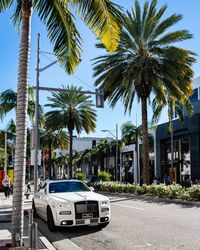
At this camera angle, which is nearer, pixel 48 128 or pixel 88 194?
pixel 88 194

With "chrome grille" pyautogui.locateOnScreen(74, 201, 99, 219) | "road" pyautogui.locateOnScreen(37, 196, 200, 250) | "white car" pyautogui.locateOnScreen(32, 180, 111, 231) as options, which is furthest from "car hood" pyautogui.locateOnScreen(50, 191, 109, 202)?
"road" pyautogui.locateOnScreen(37, 196, 200, 250)

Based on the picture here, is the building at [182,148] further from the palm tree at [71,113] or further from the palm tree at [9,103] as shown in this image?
the palm tree at [9,103]

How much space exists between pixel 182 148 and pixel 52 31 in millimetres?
41890

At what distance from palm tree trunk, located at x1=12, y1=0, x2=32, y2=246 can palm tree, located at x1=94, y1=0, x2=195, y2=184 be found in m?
19.6

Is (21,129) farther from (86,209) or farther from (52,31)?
(86,209)

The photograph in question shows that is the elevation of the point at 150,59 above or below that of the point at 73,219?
above

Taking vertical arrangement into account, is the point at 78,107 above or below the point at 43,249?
above

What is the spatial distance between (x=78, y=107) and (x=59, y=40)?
3401 cm

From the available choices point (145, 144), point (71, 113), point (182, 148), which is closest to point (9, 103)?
point (71, 113)

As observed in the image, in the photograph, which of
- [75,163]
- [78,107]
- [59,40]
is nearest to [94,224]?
[59,40]

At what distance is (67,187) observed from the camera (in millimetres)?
14039

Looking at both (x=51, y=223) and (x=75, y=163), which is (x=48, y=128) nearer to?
(x=51, y=223)

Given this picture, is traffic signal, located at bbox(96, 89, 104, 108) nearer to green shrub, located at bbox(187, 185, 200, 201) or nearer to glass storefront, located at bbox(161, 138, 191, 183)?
green shrub, located at bbox(187, 185, 200, 201)

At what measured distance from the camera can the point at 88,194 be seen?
13055mm
